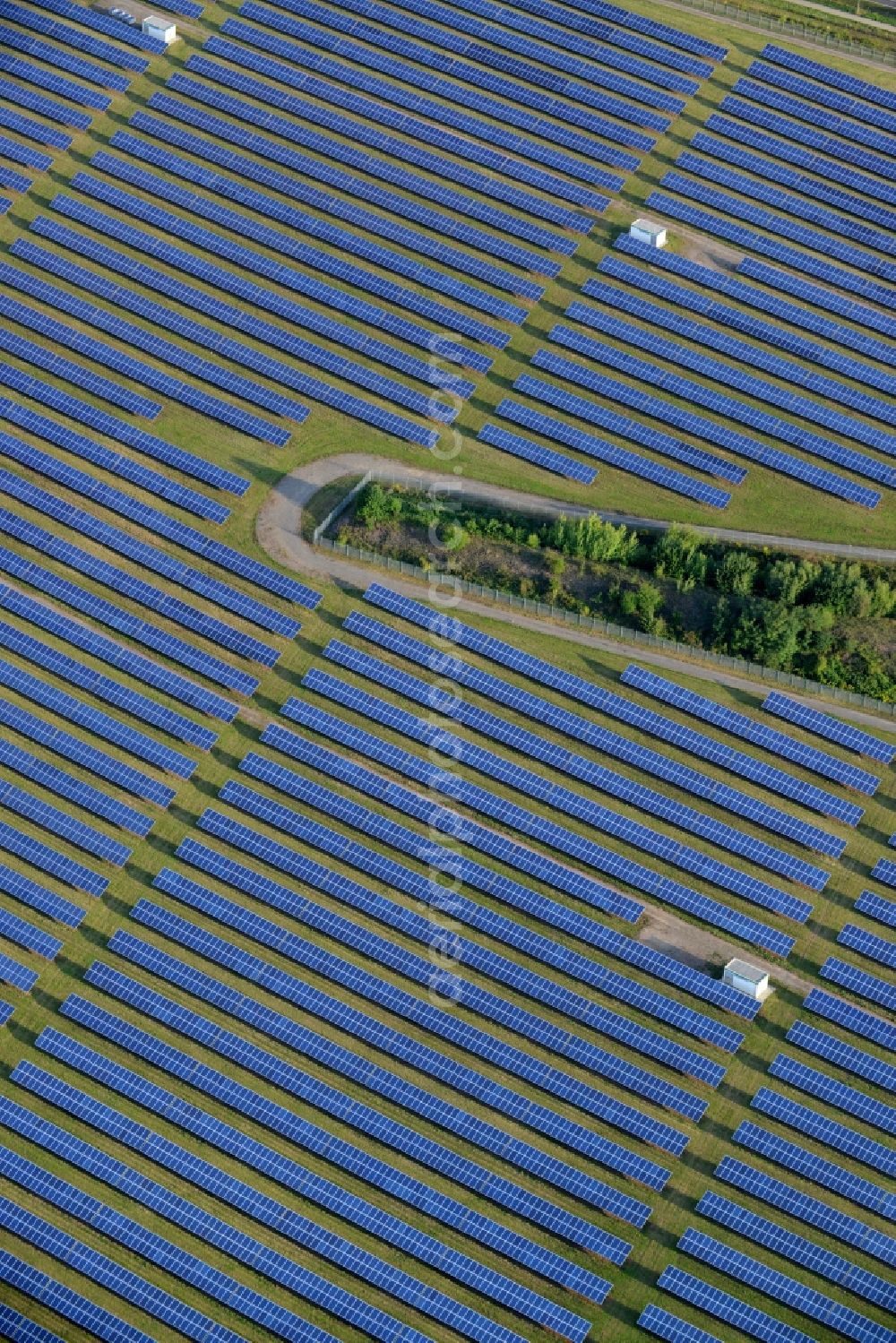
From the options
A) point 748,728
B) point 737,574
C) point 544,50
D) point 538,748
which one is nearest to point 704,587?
point 737,574

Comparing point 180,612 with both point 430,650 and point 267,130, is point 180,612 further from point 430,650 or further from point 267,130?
point 267,130

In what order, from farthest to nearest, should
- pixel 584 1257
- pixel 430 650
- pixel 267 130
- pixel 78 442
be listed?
1. pixel 267 130
2. pixel 78 442
3. pixel 430 650
4. pixel 584 1257

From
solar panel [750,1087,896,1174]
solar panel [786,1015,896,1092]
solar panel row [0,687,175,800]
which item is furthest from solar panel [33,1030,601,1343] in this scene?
solar panel [786,1015,896,1092]

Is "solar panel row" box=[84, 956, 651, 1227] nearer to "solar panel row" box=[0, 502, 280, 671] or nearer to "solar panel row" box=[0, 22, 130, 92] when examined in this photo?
"solar panel row" box=[0, 502, 280, 671]

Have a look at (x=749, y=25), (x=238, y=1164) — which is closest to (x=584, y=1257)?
(x=238, y=1164)

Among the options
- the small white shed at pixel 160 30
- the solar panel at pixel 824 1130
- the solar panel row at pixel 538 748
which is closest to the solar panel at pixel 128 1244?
the solar panel at pixel 824 1130
